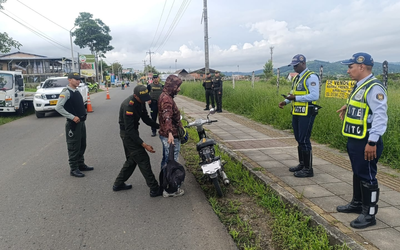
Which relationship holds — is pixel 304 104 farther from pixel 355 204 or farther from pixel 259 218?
pixel 259 218

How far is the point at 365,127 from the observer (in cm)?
302

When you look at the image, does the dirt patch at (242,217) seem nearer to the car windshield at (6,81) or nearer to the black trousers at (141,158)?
the black trousers at (141,158)

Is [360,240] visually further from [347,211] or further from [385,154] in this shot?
[385,154]

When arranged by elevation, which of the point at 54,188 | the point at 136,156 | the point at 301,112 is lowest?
the point at 54,188

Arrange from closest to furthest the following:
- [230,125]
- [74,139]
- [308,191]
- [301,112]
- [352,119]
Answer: [352,119] < [308,191] < [301,112] < [74,139] < [230,125]

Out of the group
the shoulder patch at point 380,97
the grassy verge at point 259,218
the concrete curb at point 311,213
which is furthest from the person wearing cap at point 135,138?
the shoulder patch at point 380,97

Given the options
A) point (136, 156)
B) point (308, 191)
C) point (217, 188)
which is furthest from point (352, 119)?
point (136, 156)

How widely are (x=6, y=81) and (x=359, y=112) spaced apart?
44.8ft

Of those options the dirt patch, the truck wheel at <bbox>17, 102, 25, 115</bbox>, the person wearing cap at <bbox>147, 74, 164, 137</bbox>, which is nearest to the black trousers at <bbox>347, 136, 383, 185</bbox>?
the dirt patch

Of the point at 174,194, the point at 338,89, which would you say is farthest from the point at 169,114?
the point at 338,89

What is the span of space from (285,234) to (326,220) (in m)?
0.47

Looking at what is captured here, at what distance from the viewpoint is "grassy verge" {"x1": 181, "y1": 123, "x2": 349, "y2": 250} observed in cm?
304

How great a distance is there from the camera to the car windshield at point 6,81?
1254cm

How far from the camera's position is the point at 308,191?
4117mm
